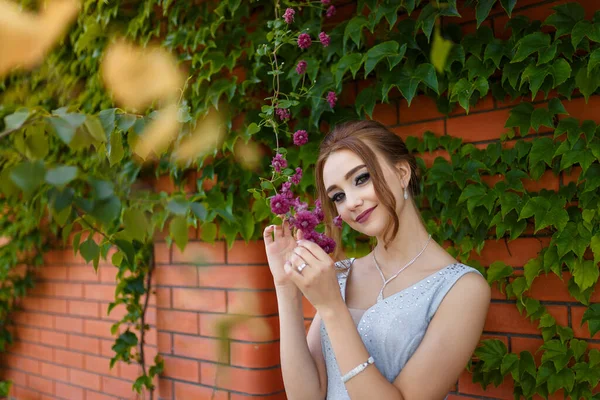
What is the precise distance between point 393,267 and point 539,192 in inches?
17.8

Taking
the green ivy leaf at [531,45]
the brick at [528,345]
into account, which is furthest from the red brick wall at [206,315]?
the green ivy leaf at [531,45]

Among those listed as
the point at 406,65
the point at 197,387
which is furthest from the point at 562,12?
the point at 197,387

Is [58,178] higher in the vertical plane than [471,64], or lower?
lower

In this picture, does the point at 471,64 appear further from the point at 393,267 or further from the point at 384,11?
the point at 393,267

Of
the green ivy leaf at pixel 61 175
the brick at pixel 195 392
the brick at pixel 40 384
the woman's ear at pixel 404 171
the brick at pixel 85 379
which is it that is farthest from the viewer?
the brick at pixel 40 384

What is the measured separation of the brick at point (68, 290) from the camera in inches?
121

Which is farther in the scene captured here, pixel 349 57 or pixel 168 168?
pixel 168 168

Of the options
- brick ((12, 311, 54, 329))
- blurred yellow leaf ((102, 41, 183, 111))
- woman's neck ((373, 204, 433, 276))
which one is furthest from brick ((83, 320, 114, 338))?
woman's neck ((373, 204, 433, 276))

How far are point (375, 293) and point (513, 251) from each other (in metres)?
0.44

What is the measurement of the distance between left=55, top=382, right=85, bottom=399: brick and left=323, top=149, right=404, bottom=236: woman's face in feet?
7.28

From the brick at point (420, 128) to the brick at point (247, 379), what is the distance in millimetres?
954

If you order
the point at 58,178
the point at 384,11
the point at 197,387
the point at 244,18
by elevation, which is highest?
the point at 244,18

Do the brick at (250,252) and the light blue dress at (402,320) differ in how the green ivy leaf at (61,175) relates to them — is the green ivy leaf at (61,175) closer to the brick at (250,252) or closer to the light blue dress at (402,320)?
the light blue dress at (402,320)

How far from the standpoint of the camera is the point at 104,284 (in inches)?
113
